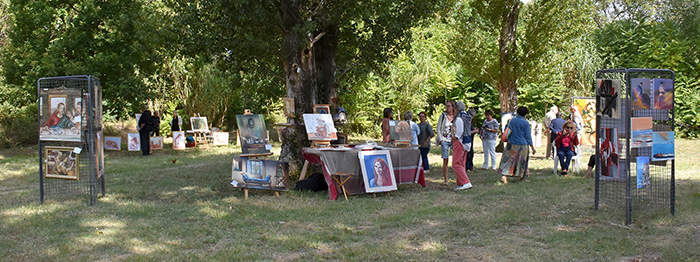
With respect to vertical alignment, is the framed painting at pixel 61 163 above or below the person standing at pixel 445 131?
below

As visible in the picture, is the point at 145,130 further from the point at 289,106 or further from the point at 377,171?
the point at 377,171

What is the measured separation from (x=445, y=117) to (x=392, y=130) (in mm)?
1475

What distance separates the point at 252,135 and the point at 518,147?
536cm

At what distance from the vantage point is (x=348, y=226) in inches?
296

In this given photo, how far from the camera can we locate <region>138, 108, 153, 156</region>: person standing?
764 inches

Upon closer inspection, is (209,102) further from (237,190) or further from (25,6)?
(237,190)

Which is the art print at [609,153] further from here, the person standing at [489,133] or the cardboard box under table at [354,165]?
the person standing at [489,133]

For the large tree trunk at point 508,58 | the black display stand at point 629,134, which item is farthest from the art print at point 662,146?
the large tree trunk at point 508,58

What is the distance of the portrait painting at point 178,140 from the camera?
2152cm

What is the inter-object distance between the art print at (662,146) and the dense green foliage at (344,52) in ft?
20.5

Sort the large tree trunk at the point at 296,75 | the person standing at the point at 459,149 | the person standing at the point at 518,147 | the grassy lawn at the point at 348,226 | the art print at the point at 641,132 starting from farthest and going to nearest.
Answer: the large tree trunk at the point at 296,75, the person standing at the point at 518,147, the person standing at the point at 459,149, the art print at the point at 641,132, the grassy lawn at the point at 348,226

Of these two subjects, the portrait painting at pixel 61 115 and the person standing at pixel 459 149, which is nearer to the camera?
the portrait painting at pixel 61 115

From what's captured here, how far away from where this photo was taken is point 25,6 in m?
19.5

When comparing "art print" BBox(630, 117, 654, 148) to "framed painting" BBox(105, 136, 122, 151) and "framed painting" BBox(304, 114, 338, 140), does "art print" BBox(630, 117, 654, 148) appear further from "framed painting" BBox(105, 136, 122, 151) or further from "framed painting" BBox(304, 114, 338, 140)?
"framed painting" BBox(105, 136, 122, 151)
